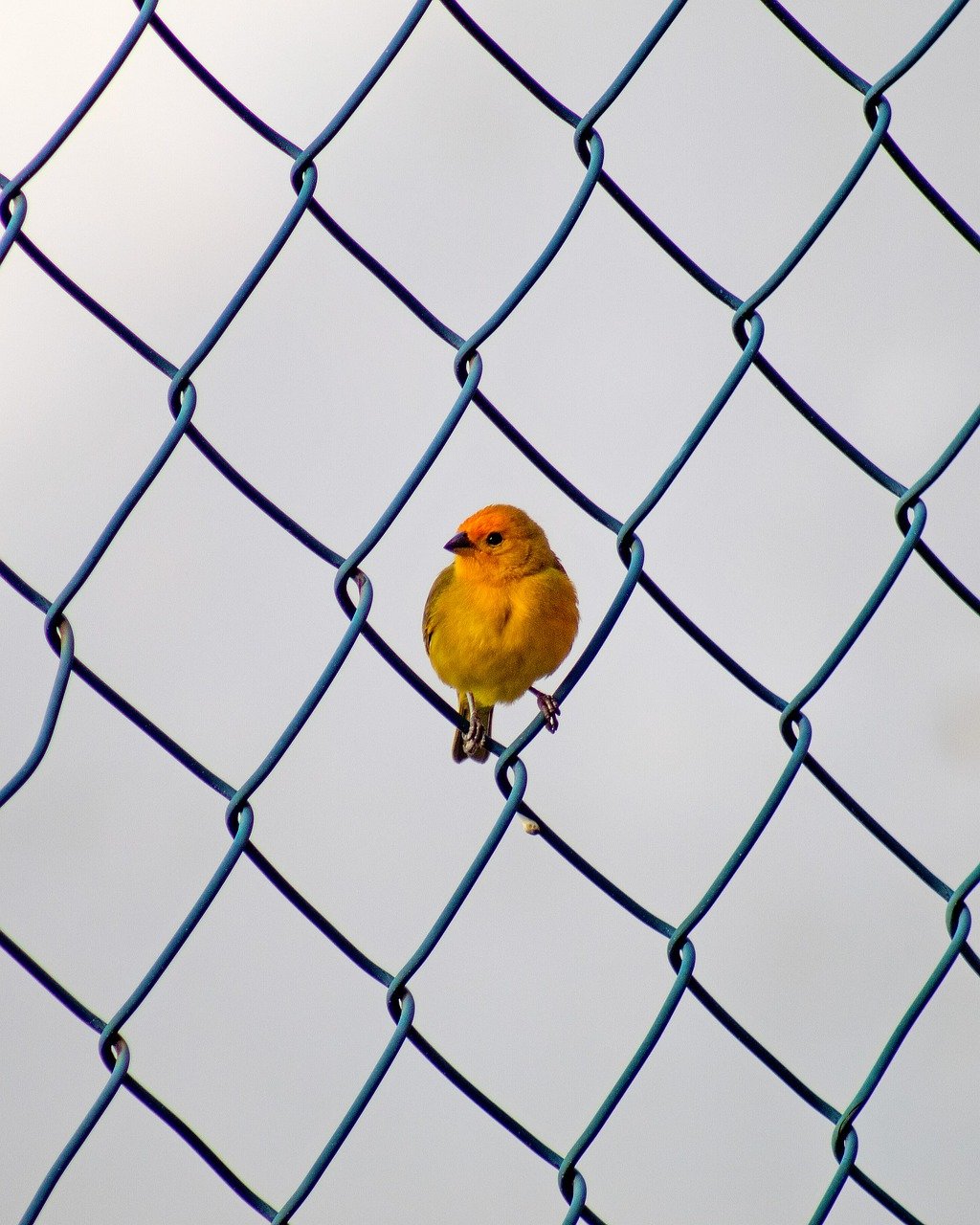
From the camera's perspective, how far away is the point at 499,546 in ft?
8.02

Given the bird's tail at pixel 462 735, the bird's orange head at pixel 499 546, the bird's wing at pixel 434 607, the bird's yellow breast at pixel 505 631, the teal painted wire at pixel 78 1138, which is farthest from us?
the bird's tail at pixel 462 735

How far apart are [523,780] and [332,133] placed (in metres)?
0.46

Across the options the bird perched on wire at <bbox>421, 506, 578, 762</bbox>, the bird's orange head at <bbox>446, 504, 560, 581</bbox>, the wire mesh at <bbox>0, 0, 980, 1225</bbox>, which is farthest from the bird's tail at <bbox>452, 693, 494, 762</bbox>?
the wire mesh at <bbox>0, 0, 980, 1225</bbox>

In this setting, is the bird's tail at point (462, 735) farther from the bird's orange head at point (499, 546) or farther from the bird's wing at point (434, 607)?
the bird's orange head at point (499, 546)

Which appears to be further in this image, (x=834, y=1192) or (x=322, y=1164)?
(x=834, y=1192)

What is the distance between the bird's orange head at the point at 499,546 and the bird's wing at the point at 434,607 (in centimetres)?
9

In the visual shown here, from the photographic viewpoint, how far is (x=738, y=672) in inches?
44.1

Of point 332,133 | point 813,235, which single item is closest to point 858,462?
point 813,235

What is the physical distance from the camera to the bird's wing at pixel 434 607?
253cm

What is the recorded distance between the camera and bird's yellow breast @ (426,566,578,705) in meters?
2.32

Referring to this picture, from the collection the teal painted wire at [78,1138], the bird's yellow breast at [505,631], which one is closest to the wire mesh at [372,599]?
the teal painted wire at [78,1138]

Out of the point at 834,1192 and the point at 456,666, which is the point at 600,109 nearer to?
the point at 834,1192

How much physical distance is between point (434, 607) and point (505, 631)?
26cm

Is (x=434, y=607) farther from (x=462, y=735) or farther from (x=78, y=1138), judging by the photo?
(x=78, y=1138)
